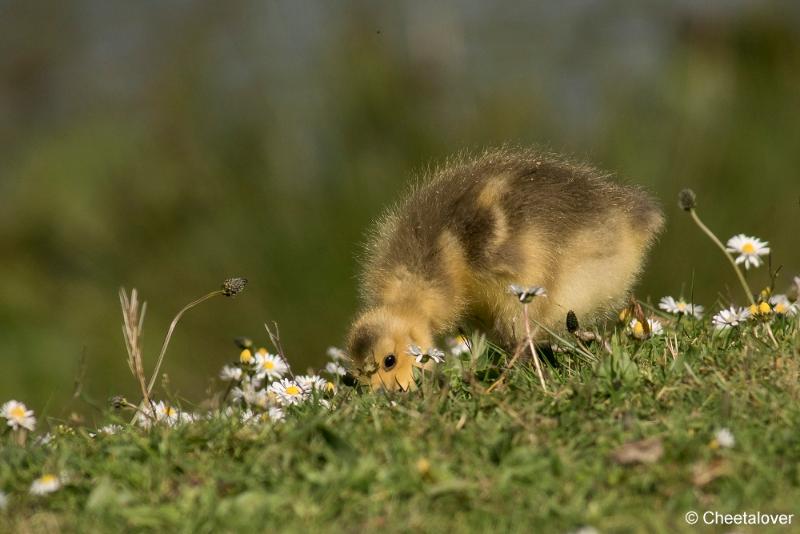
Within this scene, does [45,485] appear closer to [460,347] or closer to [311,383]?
[311,383]

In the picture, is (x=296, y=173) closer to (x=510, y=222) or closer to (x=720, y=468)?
(x=510, y=222)

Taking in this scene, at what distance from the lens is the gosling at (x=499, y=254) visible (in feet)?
14.9

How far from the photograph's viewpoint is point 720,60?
7230 millimetres

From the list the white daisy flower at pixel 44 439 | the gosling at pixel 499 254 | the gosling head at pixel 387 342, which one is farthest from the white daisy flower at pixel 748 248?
the white daisy flower at pixel 44 439

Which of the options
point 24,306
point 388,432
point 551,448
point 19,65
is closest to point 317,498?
point 388,432

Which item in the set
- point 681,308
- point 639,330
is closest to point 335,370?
point 639,330

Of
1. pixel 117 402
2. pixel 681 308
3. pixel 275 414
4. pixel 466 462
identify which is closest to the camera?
pixel 466 462

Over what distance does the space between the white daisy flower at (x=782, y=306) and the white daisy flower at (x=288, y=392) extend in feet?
5.33

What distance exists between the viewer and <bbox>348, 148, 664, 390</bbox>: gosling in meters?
4.54

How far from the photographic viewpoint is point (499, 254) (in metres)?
4.48

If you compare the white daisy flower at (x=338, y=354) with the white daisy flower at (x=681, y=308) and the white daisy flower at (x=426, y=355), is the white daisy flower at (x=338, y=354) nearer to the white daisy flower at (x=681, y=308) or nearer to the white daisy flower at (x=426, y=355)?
the white daisy flower at (x=426, y=355)

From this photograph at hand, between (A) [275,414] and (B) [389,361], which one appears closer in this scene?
(A) [275,414]

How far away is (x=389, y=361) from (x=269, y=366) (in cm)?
73

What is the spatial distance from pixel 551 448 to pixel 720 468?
1.34 ft
